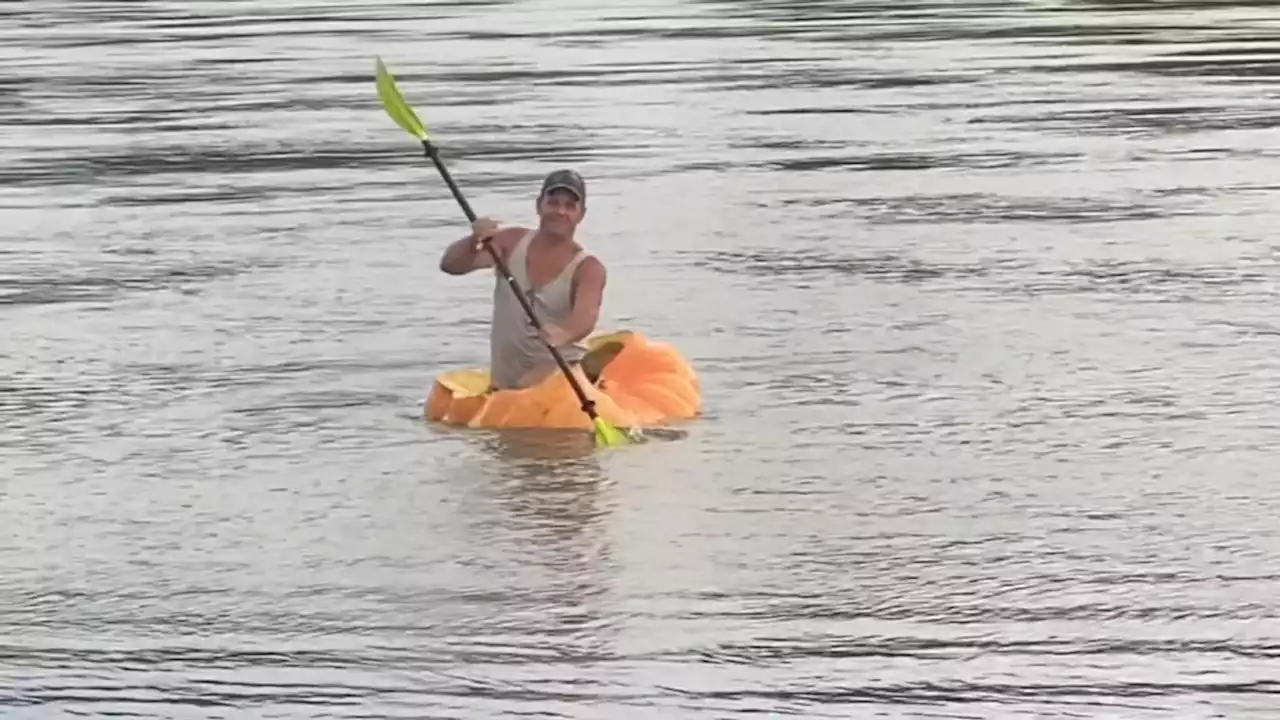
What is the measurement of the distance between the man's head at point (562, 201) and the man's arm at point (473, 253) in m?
0.23

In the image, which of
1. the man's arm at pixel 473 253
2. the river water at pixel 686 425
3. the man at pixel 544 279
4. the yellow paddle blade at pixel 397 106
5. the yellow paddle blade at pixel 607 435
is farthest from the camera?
the yellow paddle blade at pixel 397 106

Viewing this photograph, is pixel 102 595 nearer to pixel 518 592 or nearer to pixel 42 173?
pixel 518 592

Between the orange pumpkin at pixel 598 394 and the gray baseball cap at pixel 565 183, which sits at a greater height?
the gray baseball cap at pixel 565 183

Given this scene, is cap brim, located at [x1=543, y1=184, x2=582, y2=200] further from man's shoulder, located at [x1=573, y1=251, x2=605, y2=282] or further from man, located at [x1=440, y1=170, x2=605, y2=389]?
man's shoulder, located at [x1=573, y1=251, x2=605, y2=282]

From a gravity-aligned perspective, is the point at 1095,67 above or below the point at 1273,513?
above

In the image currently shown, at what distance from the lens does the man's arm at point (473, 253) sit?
32.6ft

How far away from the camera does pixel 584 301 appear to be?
979 centimetres

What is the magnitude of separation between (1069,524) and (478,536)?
1.92 m

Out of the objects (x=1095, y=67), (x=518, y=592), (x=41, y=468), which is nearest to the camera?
(x=518, y=592)

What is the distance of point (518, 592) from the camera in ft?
25.4

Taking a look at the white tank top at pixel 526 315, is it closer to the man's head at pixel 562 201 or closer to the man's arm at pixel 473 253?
the man's arm at pixel 473 253

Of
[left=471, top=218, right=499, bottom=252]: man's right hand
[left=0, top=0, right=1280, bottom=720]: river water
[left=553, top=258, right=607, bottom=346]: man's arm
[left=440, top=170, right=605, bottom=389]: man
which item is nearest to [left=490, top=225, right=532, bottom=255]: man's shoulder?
[left=440, top=170, right=605, bottom=389]: man

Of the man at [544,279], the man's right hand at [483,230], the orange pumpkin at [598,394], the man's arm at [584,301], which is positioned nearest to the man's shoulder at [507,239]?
the man at [544,279]

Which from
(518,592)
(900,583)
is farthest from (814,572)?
(518,592)
